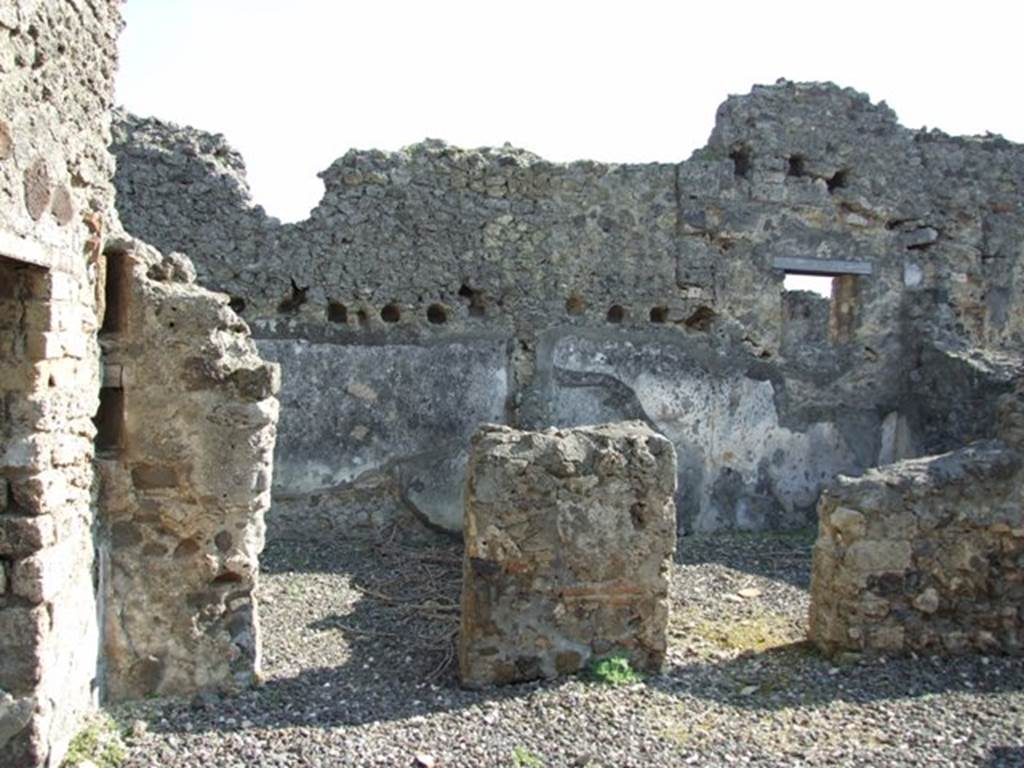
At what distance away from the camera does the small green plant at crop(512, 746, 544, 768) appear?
12.6 feet

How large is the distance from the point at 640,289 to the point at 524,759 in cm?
546

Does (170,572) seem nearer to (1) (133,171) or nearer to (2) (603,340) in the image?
(1) (133,171)

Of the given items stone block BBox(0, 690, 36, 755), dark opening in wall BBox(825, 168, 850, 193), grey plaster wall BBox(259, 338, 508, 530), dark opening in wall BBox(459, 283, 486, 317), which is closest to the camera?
stone block BBox(0, 690, 36, 755)

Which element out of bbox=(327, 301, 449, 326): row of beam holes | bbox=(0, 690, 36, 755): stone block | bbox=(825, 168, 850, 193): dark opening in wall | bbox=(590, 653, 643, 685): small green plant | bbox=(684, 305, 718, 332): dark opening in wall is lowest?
bbox=(590, 653, 643, 685): small green plant

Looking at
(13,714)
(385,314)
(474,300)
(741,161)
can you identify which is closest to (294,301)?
(385,314)

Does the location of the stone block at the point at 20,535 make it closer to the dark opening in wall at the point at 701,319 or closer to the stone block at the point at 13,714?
the stone block at the point at 13,714

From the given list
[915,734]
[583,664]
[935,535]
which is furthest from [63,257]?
[935,535]

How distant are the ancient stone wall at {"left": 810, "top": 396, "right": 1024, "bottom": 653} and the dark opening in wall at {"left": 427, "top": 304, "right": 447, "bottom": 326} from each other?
389 centimetres

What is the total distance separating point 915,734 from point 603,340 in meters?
4.82

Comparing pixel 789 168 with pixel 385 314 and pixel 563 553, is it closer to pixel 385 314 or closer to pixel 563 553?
pixel 385 314

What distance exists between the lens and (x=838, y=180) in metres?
9.24

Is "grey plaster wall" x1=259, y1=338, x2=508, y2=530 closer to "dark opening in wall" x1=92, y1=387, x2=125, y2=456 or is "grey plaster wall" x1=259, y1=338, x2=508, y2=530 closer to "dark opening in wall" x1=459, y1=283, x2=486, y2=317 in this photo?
"dark opening in wall" x1=459, y1=283, x2=486, y2=317

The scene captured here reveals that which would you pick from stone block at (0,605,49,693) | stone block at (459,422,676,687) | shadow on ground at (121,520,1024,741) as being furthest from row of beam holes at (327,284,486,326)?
stone block at (0,605,49,693)

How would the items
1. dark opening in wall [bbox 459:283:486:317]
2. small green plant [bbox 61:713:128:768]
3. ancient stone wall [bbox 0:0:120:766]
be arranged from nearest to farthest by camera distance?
ancient stone wall [bbox 0:0:120:766] < small green plant [bbox 61:713:128:768] < dark opening in wall [bbox 459:283:486:317]
